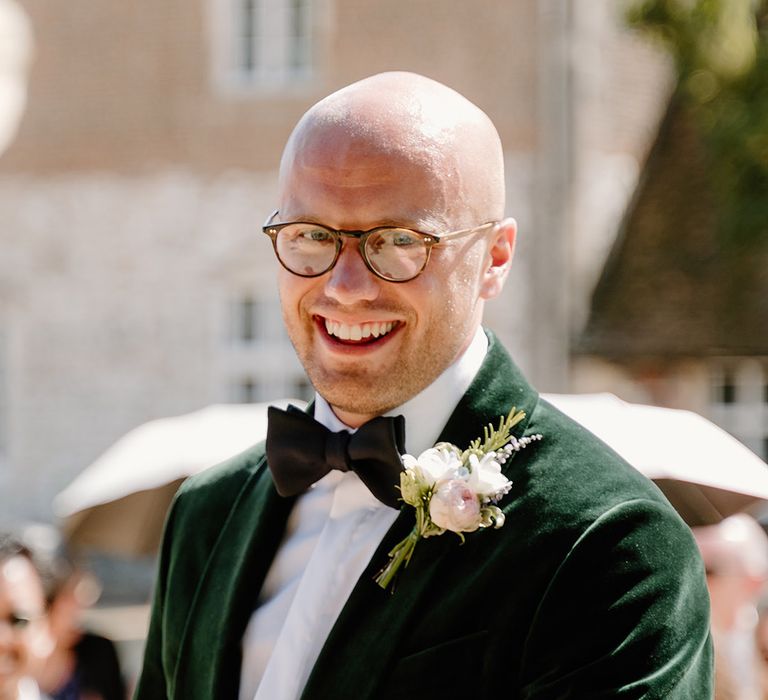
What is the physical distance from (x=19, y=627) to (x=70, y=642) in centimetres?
143

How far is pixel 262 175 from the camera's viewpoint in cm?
1333

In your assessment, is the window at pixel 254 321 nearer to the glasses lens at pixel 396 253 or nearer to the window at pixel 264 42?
the window at pixel 264 42

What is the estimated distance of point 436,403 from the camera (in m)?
2.25

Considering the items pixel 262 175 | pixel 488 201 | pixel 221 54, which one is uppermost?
pixel 221 54

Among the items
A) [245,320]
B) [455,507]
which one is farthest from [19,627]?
[245,320]

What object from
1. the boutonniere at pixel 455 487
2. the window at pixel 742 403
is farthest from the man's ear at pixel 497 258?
the window at pixel 742 403

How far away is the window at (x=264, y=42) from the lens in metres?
13.4

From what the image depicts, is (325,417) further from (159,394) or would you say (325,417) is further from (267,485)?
(159,394)

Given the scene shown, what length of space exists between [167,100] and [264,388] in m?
3.12

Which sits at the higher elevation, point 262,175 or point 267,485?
point 262,175

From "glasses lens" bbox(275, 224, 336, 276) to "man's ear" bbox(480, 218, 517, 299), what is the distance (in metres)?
0.28

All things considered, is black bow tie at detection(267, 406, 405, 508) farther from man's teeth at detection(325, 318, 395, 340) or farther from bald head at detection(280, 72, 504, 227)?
bald head at detection(280, 72, 504, 227)

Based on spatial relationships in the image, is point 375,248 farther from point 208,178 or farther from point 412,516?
point 208,178

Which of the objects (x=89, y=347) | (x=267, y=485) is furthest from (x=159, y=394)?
(x=267, y=485)
